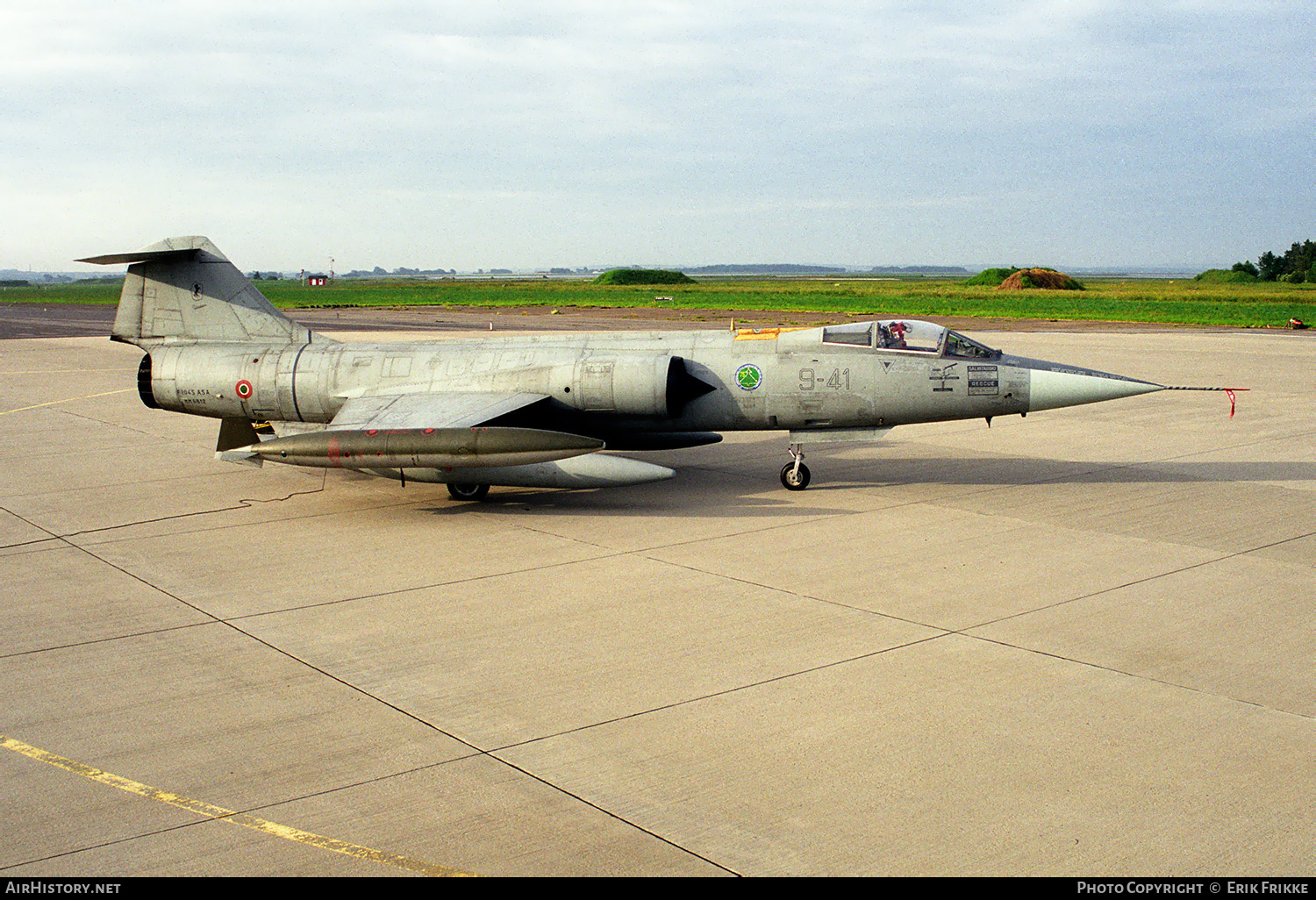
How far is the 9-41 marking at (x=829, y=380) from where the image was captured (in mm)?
13656

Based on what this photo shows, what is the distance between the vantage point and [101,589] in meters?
9.82

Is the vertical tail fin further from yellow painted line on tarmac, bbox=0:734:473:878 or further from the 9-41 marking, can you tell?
yellow painted line on tarmac, bbox=0:734:473:878

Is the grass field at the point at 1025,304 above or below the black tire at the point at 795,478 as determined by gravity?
above

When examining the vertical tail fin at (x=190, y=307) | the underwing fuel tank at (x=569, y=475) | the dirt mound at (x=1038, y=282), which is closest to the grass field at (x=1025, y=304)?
the dirt mound at (x=1038, y=282)

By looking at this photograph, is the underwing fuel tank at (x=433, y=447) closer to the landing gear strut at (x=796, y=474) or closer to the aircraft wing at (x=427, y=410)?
the aircraft wing at (x=427, y=410)

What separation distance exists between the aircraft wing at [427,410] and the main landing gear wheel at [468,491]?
1.08 metres

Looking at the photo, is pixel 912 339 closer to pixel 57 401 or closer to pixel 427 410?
pixel 427 410

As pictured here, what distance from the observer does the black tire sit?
1408 centimetres

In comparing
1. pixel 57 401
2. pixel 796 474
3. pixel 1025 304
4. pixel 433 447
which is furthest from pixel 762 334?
pixel 1025 304

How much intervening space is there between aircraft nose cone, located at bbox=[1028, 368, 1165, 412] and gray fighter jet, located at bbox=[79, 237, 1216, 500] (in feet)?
0.07

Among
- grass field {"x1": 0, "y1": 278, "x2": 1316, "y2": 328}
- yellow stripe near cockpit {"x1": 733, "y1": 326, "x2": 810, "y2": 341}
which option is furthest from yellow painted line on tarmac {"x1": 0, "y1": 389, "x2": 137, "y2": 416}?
grass field {"x1": 0, "y1": 278, "x2": 1316, "y2": 328}

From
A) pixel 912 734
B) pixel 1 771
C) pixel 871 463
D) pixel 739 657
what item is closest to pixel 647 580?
pixel 739 657

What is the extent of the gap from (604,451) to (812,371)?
126 inches
